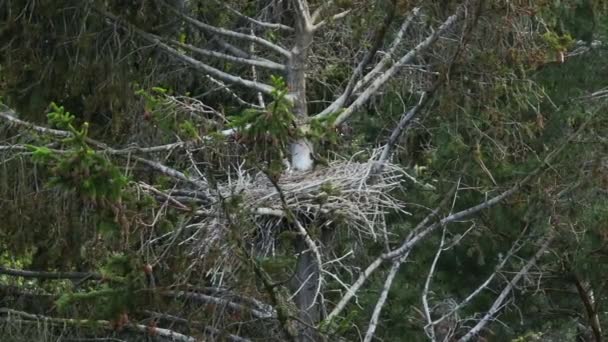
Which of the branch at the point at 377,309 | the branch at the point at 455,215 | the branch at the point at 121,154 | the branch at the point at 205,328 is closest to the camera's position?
the branch at the point at 205,328

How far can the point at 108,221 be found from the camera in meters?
6.28

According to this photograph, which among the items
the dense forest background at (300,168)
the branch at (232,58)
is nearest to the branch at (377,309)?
the dense forest background at (300,168)

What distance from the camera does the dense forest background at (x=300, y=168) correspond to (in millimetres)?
7016

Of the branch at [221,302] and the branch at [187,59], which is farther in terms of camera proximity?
the branch at [187,59]

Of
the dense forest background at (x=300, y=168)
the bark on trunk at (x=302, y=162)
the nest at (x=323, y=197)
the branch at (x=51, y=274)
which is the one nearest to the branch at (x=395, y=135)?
the dense forest background at (x=300, y=168)

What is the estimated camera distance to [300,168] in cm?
839

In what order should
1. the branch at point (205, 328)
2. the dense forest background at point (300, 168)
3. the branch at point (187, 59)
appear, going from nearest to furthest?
the dense forest background at point (300, 168) → the branch at point (205, 328) → the branch at point (187, 59)

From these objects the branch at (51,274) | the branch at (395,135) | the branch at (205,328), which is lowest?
the branch at (51,274)

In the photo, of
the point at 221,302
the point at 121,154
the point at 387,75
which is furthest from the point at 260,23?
the point at 221,302

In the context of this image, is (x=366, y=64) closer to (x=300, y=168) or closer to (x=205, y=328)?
(x=300, y=168)

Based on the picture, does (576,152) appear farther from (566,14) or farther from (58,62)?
(58,62)

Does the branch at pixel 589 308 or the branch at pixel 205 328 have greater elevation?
the branch at pixel 205 328

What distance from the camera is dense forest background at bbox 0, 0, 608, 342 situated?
7016 millimetres

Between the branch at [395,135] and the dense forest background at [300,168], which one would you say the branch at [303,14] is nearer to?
the dense forest background at [300,168]
